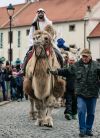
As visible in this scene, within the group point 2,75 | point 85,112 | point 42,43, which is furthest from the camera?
point 2,75

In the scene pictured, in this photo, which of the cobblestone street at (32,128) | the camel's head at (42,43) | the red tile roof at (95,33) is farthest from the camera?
the red tile roof at (95,33)

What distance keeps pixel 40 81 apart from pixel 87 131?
2.27m

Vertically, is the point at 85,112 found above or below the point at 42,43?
below

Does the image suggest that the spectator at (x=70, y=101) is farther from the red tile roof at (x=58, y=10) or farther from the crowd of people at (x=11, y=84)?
the red tile roof at (x=58, y=10)

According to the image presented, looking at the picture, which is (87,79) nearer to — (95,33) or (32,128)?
(32,128)

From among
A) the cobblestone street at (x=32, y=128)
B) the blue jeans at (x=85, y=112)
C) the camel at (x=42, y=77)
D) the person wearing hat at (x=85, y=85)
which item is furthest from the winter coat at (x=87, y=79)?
the camel at (x=42, y=77)

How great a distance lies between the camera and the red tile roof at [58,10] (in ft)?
262

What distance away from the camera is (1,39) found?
91.8 m

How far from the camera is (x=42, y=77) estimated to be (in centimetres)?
1404

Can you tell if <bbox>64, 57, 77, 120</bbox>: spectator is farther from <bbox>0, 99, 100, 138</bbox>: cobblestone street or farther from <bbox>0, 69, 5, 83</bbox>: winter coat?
<bbox>0, 69, 5, 83</bbox>: winter coat

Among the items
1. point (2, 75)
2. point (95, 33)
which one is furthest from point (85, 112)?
point (95, 33)

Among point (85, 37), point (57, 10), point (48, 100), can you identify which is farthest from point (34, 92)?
point (57, 10)

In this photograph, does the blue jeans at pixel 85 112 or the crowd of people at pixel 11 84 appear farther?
the crowd of people at pixel 11 84

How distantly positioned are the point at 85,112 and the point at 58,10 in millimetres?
73263
